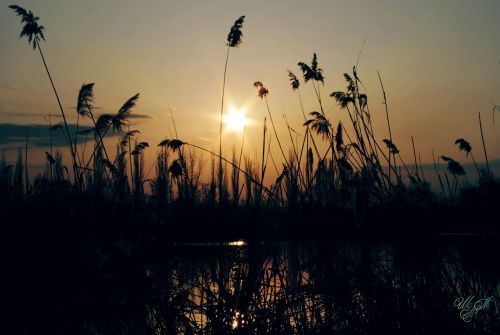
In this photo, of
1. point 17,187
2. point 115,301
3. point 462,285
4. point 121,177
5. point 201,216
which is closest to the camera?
point 462,285

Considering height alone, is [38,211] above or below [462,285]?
above

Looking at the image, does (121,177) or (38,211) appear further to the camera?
(121,177)

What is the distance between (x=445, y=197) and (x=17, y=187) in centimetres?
564

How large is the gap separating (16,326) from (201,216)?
11713mm

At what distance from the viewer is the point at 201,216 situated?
15.6 metres

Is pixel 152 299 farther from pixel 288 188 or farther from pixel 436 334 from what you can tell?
pixel 288 188

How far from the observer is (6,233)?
467 cm

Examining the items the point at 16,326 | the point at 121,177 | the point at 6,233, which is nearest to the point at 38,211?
the point at 6,233

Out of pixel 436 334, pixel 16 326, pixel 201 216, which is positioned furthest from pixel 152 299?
pixel 201 216

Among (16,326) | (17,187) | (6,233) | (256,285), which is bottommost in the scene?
(16,326)

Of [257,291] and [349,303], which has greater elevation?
[257,291]

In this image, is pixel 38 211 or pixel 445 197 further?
pixel 38 211

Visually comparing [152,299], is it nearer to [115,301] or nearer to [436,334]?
[115,301]

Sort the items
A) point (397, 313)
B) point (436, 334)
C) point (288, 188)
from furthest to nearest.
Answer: point (288, 188), point (397, 313), point (436, 334)
